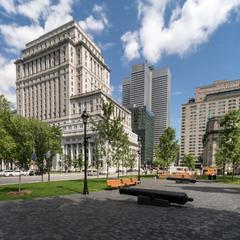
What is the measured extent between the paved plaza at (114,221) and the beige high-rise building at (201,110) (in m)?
160

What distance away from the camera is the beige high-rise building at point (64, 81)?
116m

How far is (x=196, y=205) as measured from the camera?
14.0 metres

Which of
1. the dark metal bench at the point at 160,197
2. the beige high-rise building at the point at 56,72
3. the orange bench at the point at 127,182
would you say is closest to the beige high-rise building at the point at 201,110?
the beige high-rise building at the point at 56,72

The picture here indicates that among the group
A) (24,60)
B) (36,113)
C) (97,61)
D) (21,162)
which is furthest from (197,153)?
(21,162)

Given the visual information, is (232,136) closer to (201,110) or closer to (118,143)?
(118,143)

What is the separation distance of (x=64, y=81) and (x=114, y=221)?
121121 mm

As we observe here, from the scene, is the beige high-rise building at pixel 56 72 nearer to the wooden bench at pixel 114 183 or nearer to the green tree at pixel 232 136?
the green tree at pixel 232 136

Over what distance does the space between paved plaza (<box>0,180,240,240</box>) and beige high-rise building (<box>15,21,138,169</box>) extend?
95.8 m

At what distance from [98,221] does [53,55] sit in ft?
436

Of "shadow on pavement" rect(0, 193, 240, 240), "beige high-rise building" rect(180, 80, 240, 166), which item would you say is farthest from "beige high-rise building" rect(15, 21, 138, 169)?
"shadow on pavement" rect(0, 193, 240, 240)

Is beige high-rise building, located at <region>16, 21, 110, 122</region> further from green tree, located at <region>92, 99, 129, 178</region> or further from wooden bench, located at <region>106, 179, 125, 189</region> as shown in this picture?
wooden bench, located at <region>106, 179, 125, 189</region>

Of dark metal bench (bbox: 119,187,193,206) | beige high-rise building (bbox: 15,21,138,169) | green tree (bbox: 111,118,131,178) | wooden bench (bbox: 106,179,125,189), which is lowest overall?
wooden bench (bbox: 106,179,125,189)

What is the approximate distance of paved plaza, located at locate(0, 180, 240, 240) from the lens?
314 inches

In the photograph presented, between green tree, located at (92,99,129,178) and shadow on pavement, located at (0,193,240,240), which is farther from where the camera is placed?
green tree, located at (92,99,129,178)
